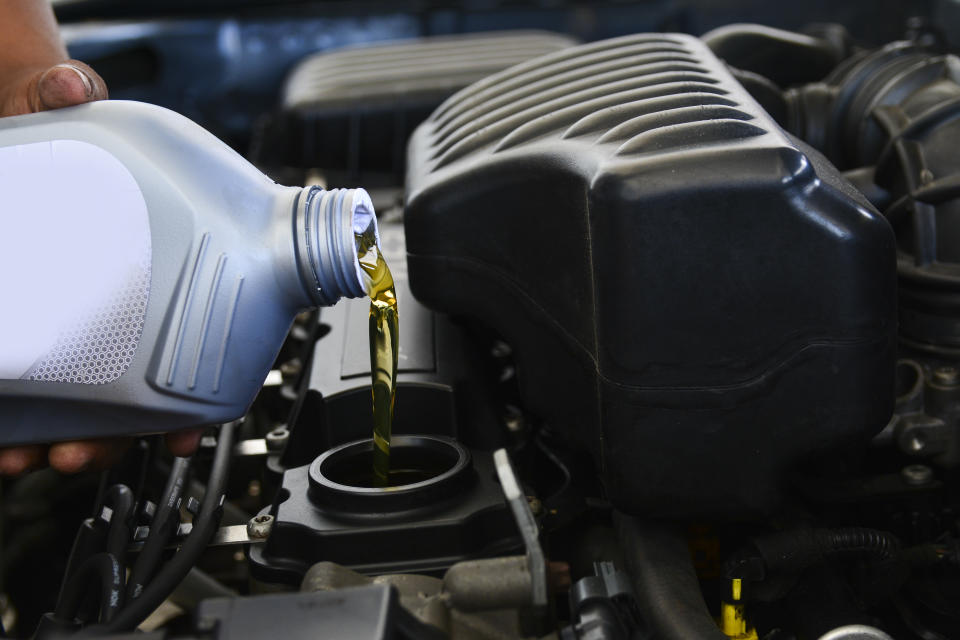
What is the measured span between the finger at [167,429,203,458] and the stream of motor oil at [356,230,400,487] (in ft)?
0.54

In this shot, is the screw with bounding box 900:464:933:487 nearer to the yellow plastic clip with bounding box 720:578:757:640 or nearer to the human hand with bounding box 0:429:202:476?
the yellow plastic clip with bounding box 720:578:757:640

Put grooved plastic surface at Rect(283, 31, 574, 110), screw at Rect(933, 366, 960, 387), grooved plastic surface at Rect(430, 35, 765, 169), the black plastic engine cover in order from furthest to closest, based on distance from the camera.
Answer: grooved plastic surface at Rect(283, 31, 574, 110) → screw at Rect(933, 366, 960, 387) → grooved plastic surface at Rect(430, 35, 765, 169) → the black plastic engine cover

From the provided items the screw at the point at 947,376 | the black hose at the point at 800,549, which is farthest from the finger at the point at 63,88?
the screw at the point at 947,376

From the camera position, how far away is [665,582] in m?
0.85

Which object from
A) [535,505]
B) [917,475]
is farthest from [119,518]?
[917,475]

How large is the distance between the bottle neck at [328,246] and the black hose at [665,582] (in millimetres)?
335

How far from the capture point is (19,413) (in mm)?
841

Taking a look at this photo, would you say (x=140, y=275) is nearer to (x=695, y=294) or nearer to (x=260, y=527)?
(x=260, y=527)

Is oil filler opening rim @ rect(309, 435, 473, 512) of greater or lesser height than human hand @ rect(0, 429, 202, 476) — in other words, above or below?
below

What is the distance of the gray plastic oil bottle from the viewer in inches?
31.8

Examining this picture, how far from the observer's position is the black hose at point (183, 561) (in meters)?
0.79

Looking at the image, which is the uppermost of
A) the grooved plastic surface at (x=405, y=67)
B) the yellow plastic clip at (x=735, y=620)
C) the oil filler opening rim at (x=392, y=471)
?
the grooved plastic surface at (x=405, y=67)

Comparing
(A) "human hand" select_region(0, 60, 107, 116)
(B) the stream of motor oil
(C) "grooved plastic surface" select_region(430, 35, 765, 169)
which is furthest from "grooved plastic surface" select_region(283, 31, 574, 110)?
(B) the stream of motor oil

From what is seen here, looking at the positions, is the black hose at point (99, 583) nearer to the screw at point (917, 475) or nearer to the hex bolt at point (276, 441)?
the hex bolt at point (276, 441)
